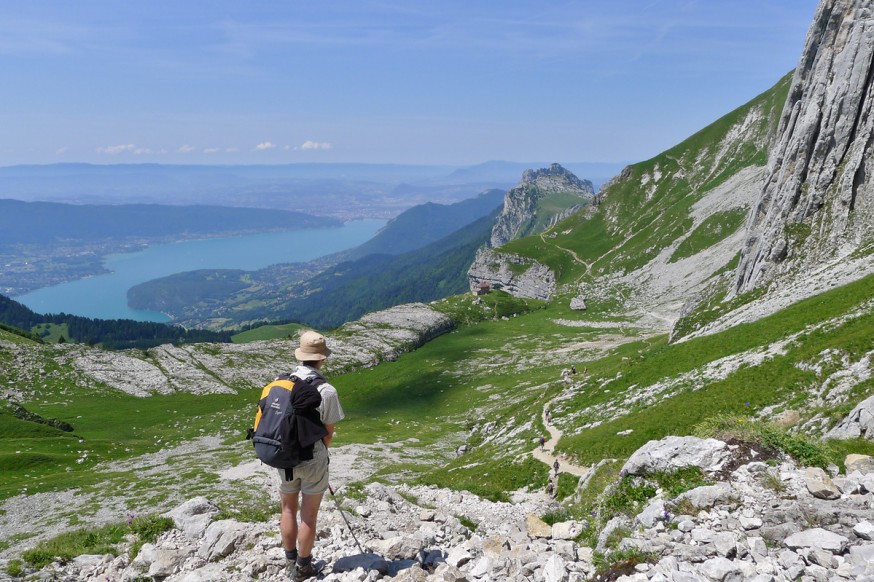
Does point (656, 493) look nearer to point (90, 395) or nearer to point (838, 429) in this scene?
point (838, 429)

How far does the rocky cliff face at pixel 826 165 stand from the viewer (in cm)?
5294

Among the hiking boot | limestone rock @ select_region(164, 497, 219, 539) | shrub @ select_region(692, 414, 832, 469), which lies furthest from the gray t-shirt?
shrub @ select_region(692, 414, 832, 469)

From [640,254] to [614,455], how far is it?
14699 centimetres

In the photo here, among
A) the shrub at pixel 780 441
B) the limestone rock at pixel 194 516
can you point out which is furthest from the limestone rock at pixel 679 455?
the limestone rock at pixel 194 516

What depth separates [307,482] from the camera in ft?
35.0

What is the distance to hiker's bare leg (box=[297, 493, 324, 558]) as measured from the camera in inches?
→ 417

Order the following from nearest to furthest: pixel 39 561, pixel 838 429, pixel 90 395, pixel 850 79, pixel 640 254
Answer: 1. pixel 39 561
2. pixel 838 429
3. pixel 850 79
4. pixel 90 395
5. pixel 640 254

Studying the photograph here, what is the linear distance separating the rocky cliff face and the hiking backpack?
59124mm

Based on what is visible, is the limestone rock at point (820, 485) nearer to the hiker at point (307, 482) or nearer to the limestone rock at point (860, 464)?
the limestone rock at point (860, 464)

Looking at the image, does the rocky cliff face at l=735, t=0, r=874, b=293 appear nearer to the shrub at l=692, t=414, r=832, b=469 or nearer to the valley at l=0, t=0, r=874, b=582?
the valley at l=0, t=0, r=874, b=582

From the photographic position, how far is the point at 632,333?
107 metres

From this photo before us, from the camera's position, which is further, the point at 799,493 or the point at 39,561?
the point at 39,561

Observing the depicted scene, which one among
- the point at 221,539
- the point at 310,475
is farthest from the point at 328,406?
the point at 221,539

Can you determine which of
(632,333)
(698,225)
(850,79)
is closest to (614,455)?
(850,79)
